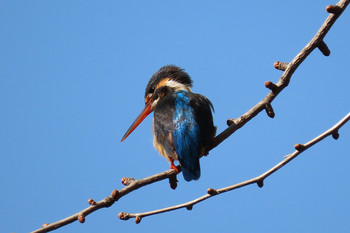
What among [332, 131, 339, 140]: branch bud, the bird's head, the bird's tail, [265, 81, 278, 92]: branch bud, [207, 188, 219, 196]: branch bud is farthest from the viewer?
the bird's head

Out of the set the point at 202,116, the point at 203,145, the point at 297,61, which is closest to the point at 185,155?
the point at 203,145

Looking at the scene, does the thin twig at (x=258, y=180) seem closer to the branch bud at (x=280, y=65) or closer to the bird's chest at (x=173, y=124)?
the branch bud at (x=280, y=65)

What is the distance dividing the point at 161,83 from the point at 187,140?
1719 mm

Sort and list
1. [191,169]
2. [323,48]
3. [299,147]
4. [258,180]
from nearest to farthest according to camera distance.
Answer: [299,147]
[258,180]
[323,48]
[191,169]

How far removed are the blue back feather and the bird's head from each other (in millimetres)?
1188

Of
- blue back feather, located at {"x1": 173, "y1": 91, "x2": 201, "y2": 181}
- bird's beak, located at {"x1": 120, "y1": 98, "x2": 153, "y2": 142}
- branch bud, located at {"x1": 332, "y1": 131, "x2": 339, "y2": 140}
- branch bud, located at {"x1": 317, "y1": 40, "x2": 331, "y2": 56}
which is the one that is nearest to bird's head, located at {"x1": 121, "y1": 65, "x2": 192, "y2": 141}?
bird's beak, located at {"x1": 120, "y1": 98, "x2": 153, "y2": 142}

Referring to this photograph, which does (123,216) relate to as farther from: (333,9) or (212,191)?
(333,9)

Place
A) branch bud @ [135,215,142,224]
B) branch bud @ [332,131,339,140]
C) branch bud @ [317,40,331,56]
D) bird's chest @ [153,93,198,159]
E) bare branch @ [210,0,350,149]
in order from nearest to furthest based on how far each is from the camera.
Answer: branch bud @ [332,131,339,140] → branch bud @ [135,215,142,224] → bare branch @ [210,0,350,149] → branch bud @ [317,40,331,56] → bird's chest @ [153,93,198,159]

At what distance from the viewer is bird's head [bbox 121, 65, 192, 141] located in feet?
18.1

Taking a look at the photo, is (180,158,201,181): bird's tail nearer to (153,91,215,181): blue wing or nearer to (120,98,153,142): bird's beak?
(153,91,215,181): blue wing

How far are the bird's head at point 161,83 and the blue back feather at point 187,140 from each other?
1.19 m

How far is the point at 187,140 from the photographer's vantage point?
403 centimetres

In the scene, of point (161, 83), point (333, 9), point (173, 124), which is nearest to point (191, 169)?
point (173, 124)

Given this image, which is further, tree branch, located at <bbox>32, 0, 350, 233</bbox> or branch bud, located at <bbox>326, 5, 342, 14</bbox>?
branch bud, located at <bbox>326, 5, 342, 14</bbox>
